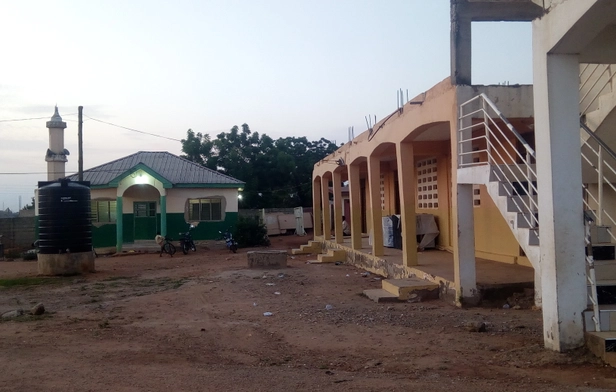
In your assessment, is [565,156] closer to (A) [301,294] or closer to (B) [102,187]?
(A) [301,294]

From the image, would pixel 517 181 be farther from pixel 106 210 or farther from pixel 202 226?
pixel 106 210

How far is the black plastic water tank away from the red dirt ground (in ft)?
11.8

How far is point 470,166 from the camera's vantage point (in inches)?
346

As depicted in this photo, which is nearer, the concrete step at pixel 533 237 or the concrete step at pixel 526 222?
the concrete step at pixel 533 237

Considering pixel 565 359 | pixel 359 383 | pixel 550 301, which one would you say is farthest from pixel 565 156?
pixel 359 383

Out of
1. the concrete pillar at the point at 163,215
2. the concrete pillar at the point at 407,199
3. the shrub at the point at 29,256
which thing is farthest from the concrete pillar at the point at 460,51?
the shrub at the point at 29,256

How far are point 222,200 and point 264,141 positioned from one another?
48.8ft

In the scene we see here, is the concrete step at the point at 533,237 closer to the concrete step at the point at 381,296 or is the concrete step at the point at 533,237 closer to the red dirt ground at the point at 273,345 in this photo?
the red dirt ground at the point at 273,345

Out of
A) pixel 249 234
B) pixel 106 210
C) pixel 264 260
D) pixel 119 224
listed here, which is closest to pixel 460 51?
pixel 264 260

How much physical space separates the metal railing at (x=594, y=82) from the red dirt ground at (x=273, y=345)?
3375 millimetres

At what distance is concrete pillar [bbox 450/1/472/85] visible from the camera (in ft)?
29.9

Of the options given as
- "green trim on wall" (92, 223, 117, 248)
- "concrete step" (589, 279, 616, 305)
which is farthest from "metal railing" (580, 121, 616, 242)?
"green trim on wall" (92, 223, 117, 248)

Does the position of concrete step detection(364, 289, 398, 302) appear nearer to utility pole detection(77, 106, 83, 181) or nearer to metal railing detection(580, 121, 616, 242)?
metal railing detection(580, 121, 616, 242)

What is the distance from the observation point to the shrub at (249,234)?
2703 cm
